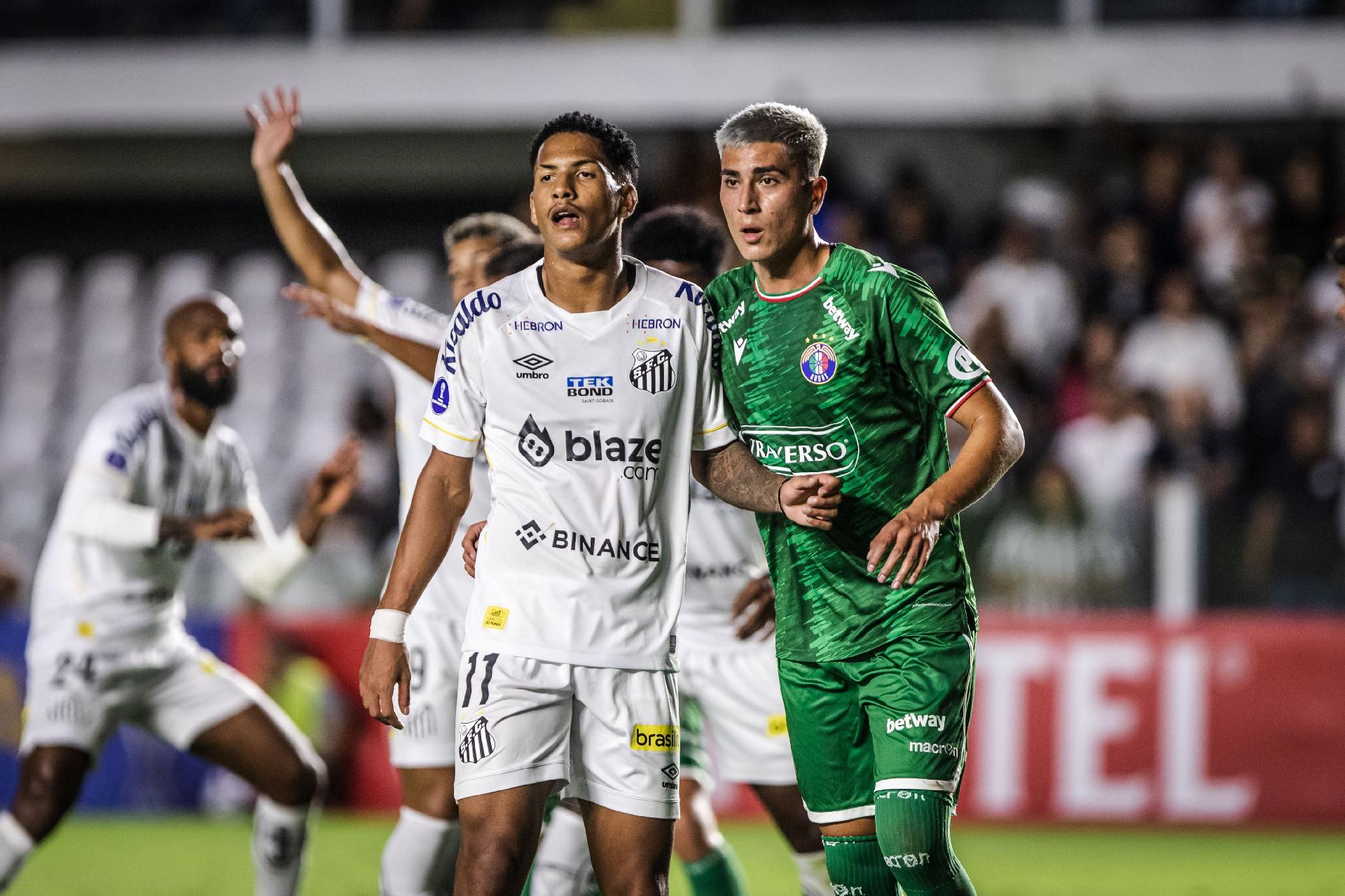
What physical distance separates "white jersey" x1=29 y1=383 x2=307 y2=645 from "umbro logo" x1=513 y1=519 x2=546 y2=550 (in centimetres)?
233

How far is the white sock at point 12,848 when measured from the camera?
247 inches

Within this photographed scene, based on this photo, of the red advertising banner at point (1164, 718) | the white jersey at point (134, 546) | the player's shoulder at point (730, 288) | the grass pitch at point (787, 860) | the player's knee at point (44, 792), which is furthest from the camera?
the red advertising banner at point (1164, 718)

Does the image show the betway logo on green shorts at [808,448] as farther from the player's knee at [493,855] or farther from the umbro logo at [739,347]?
the player's knee at [493,855]

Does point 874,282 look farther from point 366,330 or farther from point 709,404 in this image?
point 366,330

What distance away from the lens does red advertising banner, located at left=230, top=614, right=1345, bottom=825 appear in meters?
11.0

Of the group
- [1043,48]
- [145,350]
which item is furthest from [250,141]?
[1043,48]

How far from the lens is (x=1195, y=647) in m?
11.1

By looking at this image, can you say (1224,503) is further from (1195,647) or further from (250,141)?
(250,141)

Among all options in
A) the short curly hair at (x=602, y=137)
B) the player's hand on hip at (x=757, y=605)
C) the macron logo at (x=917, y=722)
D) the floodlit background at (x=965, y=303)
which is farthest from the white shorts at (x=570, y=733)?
the floodlit background at (x=965, y=303)

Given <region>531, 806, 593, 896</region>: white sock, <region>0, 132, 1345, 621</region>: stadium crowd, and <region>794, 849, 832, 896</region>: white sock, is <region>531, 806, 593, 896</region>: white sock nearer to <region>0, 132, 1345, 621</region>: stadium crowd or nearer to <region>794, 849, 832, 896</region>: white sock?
<region>794, 849, 832, 896</region>: white sock

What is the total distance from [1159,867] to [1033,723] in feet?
5.45

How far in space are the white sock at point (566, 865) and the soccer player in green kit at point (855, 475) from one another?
1.21 metres

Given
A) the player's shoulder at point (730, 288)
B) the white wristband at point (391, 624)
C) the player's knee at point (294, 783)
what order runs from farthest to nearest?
1. the player's knee at point (294, 783)
2. the player's shoulder at point (730, 288)
3. the white wristband at point (391, 624)

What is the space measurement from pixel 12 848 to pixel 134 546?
47.4 inches
